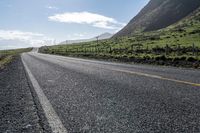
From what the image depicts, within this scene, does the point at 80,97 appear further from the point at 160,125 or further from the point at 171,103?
the point at 160,125

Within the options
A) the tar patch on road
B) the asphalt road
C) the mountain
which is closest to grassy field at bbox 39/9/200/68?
the asphalt road

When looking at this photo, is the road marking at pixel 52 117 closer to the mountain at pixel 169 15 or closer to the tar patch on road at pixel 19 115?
the tar patch on road at pixel 19 115

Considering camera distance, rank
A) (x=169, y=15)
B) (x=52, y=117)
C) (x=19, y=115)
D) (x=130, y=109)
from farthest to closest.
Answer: (x=169, y=15) → (x=19, y=115) → (x=130, y=109) → (x=52, y=117)

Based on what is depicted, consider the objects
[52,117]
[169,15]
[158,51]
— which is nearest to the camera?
[52,117]

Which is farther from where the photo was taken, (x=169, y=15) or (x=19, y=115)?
(x=169, y=15)

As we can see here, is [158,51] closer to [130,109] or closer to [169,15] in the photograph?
[130,109]

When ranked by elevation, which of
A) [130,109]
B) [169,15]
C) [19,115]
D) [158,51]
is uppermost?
[169,15]

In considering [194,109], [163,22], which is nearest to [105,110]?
[194,109]

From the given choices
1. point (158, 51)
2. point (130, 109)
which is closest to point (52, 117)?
point (130, 109)

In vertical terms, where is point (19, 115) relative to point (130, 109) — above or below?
below

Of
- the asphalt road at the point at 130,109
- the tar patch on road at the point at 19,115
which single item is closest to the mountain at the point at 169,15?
the asphalt road at the point at 130,109

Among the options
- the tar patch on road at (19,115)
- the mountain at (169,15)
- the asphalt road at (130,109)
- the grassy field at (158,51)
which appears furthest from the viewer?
the mountain at (169,15)

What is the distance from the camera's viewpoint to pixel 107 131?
139 inches

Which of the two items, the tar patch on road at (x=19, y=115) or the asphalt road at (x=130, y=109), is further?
the tar patch on road at (x=19, y=115)
